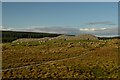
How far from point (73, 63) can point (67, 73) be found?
263 inches

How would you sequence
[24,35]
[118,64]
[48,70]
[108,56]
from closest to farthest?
1. [48,70]
2. [118,64]
3. [108,56]
4. [24,35]

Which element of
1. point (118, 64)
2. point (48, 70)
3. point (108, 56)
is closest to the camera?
point (48, 70)

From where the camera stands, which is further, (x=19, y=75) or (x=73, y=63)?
(x=73, y=63)

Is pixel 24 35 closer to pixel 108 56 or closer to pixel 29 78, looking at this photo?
pixel 108 56

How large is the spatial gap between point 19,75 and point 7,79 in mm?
2024

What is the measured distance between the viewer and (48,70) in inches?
1505

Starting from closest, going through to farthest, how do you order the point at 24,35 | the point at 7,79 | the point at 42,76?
the point at 7,79 → the point at 42,76 → the point at 24,35

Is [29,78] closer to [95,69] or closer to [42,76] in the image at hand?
[42,76]

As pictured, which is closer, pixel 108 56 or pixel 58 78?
pixel 58 78

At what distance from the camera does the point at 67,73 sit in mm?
36625

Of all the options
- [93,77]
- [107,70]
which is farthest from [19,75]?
[107,70]

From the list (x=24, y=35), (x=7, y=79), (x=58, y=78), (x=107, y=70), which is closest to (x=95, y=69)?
(x=107, y=70)

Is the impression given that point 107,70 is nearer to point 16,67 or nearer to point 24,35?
point 16,67

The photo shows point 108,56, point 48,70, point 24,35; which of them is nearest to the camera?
point 48,70
